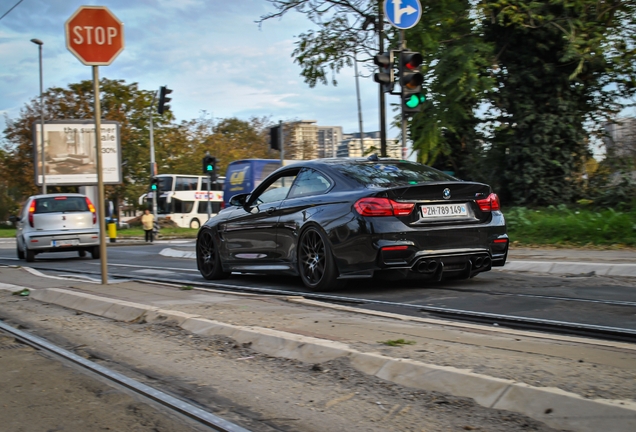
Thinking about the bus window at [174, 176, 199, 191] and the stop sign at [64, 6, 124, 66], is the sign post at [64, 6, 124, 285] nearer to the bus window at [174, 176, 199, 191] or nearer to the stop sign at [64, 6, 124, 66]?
the stop sign at [64, 6, 124, 66]

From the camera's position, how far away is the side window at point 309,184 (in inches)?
314

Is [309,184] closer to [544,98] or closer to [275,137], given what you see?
[275,137]

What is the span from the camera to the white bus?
55.6 meters

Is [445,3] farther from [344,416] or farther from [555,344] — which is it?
[344,416]

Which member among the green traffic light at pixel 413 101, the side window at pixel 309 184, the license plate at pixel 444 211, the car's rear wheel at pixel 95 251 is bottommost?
the car's rear wheel at pixel 95 251

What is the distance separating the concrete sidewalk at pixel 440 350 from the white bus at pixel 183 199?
48.7 metres

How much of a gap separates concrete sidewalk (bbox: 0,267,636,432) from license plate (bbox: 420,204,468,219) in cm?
141

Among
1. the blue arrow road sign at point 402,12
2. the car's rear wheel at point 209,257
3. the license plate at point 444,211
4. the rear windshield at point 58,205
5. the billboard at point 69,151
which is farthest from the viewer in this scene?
the billboard at point 69,151

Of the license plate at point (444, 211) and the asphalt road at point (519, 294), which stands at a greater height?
the license plate at point (444, 211)

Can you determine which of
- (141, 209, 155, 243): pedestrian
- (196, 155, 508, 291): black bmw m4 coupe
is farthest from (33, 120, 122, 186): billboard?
(196, 155, 508, 291): black bmw m4 coupe

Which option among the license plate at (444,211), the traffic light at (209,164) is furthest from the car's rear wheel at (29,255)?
the license plate at (444,211)

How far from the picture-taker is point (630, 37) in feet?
55.4

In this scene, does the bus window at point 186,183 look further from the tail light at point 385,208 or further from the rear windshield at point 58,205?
the tail light at point 385,208

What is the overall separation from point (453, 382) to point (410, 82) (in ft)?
31.3
